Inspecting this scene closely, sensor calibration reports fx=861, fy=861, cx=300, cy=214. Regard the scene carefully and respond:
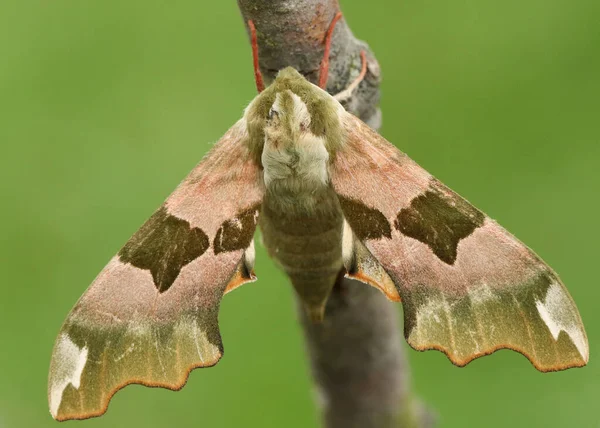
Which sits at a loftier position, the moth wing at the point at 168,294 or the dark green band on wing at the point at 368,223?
the dark green band on wing at the point at 368,223

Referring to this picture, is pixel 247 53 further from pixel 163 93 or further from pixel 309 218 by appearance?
pixel 309 218

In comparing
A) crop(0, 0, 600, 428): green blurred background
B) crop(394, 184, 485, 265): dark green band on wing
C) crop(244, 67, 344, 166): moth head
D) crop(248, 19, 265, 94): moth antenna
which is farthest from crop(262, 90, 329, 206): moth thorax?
crop(0, 0, 600, 428): green blurred background

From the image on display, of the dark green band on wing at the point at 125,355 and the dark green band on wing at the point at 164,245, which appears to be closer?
the dark green band on wing at the point at 125,355

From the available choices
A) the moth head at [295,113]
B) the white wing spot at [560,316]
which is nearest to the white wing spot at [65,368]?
the moth head at [295,113]

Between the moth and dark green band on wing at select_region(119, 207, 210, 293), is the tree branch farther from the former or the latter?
dark green band on wing at select_region(119, 207, 210, 293)

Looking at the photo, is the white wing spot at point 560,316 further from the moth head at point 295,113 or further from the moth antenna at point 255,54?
the moth antenna at point 255,54

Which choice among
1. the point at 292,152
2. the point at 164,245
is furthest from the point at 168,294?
the point at 292,152

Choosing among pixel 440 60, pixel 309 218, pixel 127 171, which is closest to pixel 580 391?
pixel 440 60
